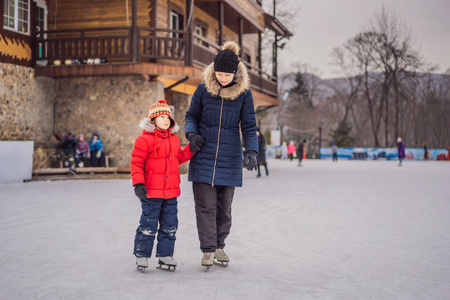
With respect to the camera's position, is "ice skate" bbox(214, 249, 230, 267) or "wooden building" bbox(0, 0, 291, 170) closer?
"ice skate" bbox(214, 249, 230, 267)

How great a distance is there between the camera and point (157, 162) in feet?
13.6

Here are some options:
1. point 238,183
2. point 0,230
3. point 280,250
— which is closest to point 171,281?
point 238,183

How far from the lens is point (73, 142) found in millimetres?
15891

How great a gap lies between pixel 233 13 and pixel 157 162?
1799 cm

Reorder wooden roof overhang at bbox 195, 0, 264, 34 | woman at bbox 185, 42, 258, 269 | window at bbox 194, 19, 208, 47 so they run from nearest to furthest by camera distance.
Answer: woman at bbox 185, 42, 258, 269 → wooden roof overhang at bbox 195, 0, 264, 34 → window at bbox 194, 19, 208, 47

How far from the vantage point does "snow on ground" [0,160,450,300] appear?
360cm

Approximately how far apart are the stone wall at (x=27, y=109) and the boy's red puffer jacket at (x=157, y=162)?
12.0m

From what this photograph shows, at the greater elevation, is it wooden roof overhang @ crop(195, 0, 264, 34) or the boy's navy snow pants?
wooden roof overhang @ crop(195, 0, 264, 34)

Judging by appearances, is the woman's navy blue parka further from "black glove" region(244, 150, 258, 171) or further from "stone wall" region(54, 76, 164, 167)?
"stone wall" region(54, 76, 164, 167)

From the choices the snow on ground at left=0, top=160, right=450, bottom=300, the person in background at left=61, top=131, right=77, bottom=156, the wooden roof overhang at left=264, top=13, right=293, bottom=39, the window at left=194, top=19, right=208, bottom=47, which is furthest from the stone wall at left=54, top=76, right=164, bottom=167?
the wooden roof overhang at left=264, top=13, right=293, bottom=39

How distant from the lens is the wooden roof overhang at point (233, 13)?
1941 centimetres

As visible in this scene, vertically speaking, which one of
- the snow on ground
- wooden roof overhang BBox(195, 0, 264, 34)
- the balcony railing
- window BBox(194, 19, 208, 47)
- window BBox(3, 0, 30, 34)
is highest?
wooden roof overhang BBox(195, 0, 264, 34)

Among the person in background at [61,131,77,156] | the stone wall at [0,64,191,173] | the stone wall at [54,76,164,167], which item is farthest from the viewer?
the stone wall at [54,76,164,167]

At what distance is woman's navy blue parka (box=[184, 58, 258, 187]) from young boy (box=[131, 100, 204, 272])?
0.15 meters
